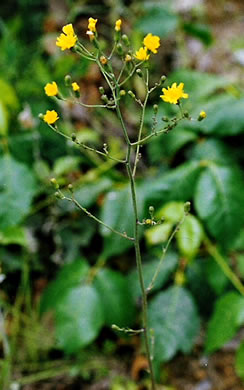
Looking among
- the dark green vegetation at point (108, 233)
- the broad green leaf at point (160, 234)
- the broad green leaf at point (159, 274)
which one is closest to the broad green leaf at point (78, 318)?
the dark green vegetation at point (108, 233)

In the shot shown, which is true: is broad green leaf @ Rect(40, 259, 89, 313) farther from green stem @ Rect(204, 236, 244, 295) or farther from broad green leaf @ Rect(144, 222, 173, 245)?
green stem @ Rect(204, 236, 244, 295)

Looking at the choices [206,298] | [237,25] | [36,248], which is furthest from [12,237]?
[237,25]

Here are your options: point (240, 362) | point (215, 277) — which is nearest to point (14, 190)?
point (215, 277)

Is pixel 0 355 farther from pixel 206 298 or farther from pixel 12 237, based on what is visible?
pixel 206 298

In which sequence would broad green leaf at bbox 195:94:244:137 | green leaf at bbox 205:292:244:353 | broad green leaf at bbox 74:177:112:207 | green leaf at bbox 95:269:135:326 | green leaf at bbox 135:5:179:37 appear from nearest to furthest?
green leaf at bbox 205:292:244:353, green leaf at bbox 95:269:135:326, broad green leaf at bbox 195:94:244:137, broad green leaf at bbox 74:177:112:207, green leaf at bbox 135:5:179:37

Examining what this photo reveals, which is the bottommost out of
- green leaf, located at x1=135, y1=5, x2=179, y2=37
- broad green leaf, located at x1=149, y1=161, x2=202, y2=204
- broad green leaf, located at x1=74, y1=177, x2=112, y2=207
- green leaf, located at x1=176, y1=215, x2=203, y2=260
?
green leaf, located at x1=176, y1=215, x2=203, y2=260

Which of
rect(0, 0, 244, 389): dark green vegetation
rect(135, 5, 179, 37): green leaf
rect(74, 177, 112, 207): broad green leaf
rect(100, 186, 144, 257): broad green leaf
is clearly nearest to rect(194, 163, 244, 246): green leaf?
rect(0, 0, 244, 389): dark green vegetation

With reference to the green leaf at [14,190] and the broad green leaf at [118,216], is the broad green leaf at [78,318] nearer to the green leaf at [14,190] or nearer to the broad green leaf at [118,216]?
the broad green leaf at [118,216]
